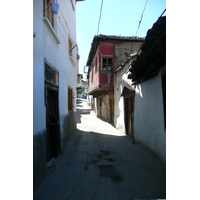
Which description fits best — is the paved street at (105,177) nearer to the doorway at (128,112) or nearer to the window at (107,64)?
the doorway at (128,112)

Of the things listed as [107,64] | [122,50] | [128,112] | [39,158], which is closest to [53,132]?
[39,158]

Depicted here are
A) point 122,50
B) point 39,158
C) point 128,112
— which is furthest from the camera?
point 122,50

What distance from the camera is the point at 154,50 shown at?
3.55m

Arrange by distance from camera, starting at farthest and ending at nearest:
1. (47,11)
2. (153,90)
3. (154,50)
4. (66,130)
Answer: (66,130)
(153,90)
(47,11)
(154,50)

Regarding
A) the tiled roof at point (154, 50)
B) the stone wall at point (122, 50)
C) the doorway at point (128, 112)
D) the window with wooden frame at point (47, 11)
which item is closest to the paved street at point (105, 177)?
the tiled roof at point (154, 50)

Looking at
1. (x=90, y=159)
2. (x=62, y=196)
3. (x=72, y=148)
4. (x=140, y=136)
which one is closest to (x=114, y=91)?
(x=140, y=136)

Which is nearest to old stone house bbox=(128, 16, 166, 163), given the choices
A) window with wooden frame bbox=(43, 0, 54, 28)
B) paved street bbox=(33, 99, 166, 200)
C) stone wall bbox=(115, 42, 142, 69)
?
paved street bbox=(33, 99, 166, 200)

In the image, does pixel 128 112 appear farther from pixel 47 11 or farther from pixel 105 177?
pixel 47 11

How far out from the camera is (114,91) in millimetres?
11328

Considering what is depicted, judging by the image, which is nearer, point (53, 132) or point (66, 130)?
point (53, 132)

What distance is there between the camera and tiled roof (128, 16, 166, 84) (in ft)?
10.2

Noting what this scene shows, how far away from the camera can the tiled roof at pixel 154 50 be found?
3122mm

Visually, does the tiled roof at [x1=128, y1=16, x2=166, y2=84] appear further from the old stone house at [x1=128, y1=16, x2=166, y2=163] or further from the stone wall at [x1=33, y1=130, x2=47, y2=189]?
the stone wall at [x1=33, y1=130, x2=47, y2=189]
